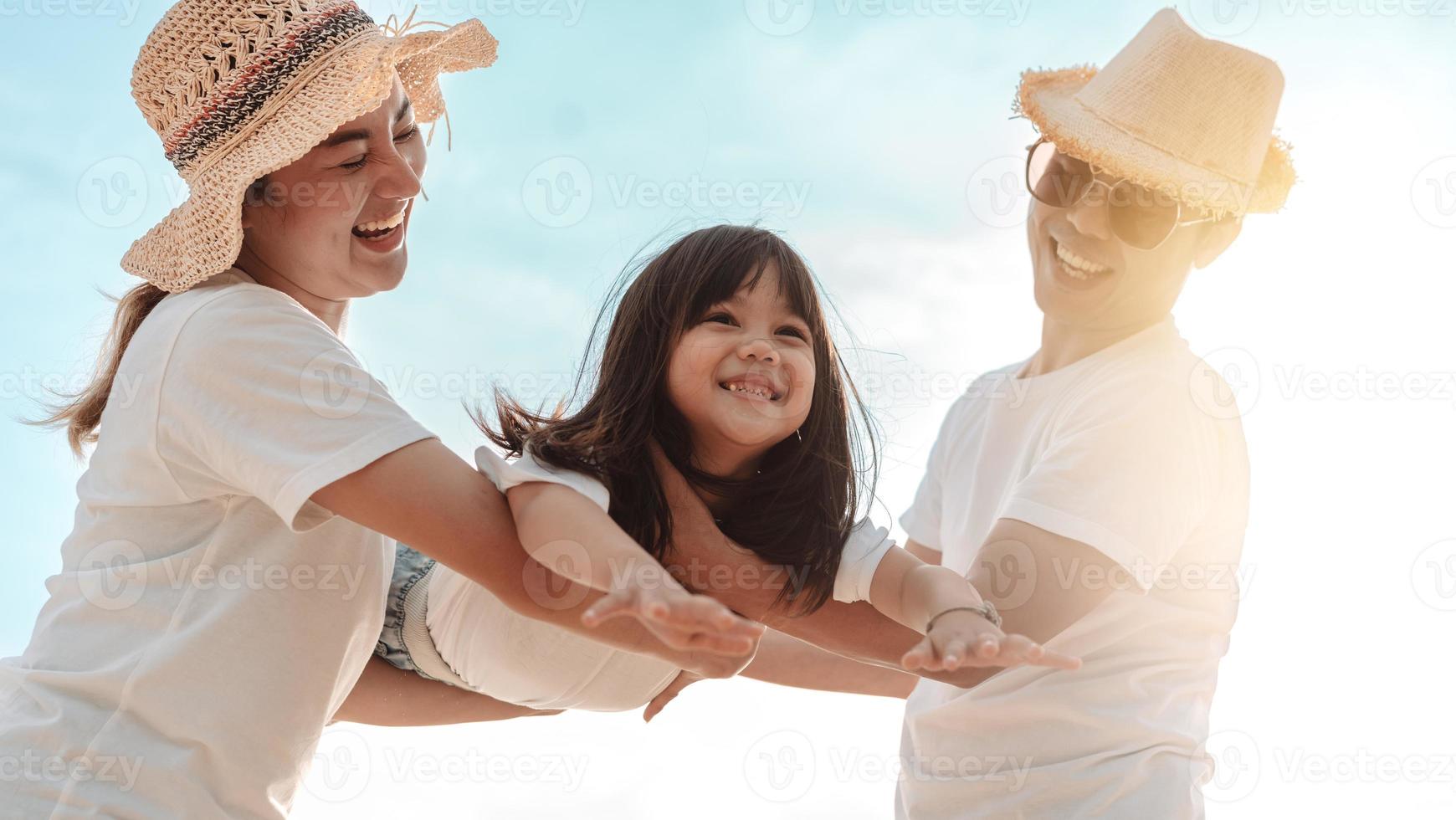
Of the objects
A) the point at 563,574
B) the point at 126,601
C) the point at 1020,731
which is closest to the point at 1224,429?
the point at 1020,731

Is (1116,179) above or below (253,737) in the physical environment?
above

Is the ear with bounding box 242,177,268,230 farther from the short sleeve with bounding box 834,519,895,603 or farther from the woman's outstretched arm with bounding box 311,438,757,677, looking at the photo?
the short sleeve with bounding box 834,519,895,603

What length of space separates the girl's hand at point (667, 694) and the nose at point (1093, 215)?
1.72m

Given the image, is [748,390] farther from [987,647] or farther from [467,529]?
[987,647]

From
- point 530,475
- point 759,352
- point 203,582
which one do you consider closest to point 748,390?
point 759,352

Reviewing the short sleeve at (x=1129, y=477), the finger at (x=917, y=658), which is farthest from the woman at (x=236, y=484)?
the short sleeve at (x=1129, y=477)

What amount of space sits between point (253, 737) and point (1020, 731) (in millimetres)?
1899

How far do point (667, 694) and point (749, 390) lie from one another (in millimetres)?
969

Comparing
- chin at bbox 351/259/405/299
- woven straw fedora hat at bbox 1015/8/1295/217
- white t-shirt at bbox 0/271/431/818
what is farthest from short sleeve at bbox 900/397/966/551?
white t-shirt at bbox 0/271/431/818

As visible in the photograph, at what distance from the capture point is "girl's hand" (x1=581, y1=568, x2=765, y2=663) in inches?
79.7

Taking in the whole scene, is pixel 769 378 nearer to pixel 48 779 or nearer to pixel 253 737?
pixel 253 737

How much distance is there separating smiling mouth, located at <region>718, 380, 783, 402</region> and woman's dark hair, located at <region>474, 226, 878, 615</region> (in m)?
0.19

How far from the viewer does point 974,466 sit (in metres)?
3.72

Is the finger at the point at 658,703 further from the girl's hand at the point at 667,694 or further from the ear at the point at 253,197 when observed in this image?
the ear at the point at 253,197
